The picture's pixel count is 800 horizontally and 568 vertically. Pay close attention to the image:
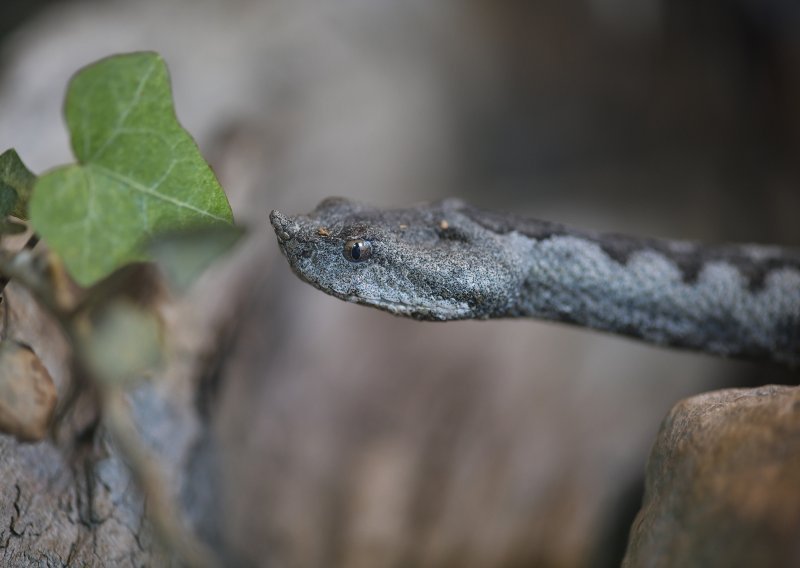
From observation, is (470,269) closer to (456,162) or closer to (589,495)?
(589,495)

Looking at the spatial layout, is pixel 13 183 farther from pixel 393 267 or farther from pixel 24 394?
pixel 393 267

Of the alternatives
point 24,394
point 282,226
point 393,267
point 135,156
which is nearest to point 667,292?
point 393,267

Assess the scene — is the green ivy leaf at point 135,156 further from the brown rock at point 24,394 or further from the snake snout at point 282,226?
the brown rock at point 24,394

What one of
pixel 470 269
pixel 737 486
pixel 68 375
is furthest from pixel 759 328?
pixel 68 375

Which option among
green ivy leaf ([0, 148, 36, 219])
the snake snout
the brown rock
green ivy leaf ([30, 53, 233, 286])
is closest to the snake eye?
the snake snout

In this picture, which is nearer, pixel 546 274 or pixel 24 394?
pixel 24 394
